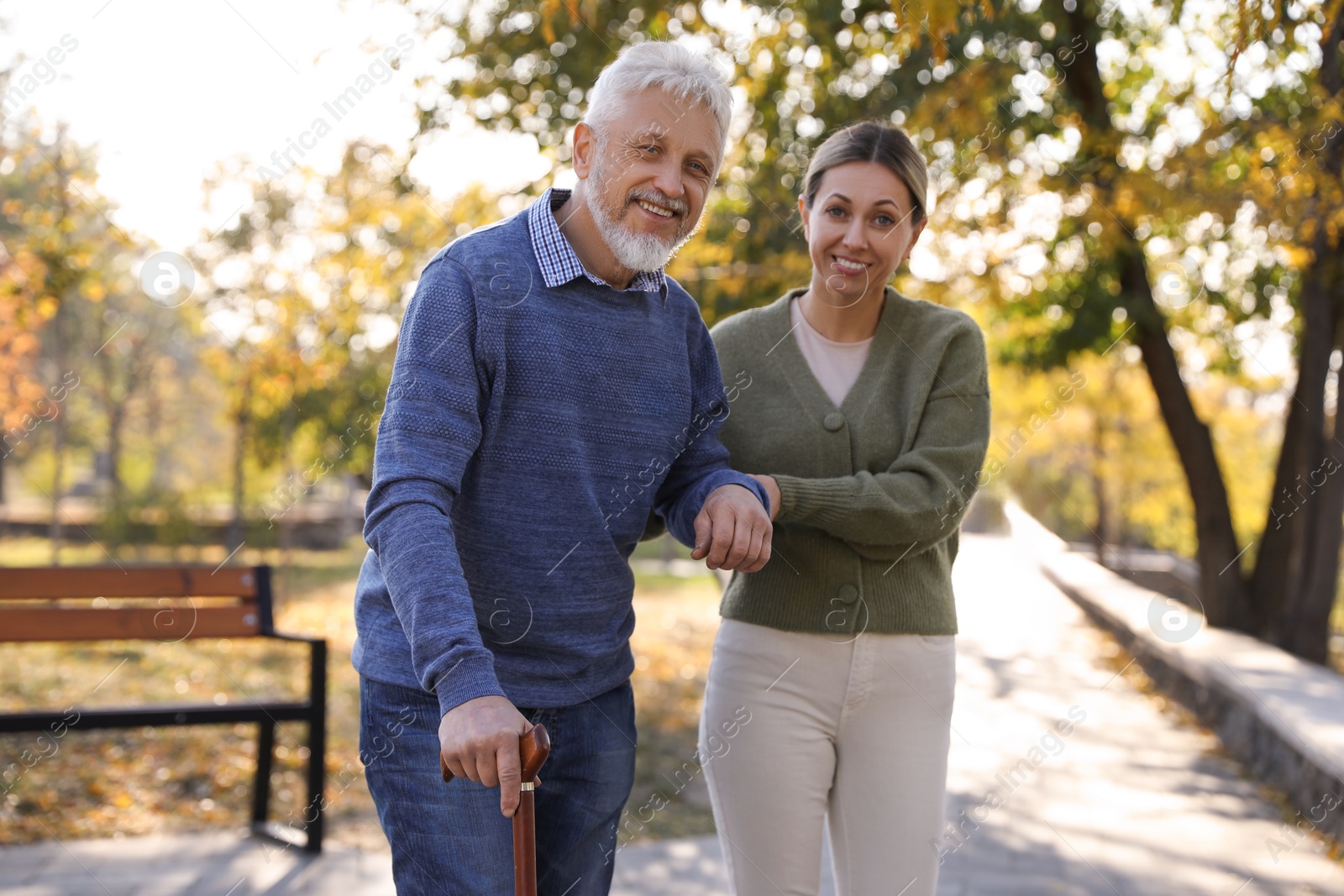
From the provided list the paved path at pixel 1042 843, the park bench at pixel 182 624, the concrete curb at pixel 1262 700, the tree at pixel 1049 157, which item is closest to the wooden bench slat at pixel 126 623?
the park bench at pixel 182 624

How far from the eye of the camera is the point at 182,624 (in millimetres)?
4387

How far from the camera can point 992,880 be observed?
4559 mm

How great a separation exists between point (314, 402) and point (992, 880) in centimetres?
1492

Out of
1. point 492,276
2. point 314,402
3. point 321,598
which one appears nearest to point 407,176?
point 492,276

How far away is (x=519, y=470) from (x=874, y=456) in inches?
32.7

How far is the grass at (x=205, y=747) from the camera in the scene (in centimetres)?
502

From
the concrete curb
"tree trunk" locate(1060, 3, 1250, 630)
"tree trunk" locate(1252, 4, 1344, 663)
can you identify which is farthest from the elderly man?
"tree trunk" locate(1060, 3, 1250, 630)

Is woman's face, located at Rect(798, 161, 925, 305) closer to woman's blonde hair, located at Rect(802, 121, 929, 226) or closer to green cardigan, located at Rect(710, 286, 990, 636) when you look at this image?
woman's blonde hair, located at Rect(802, 121, 929, 226)

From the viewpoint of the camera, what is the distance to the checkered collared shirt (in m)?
2.01

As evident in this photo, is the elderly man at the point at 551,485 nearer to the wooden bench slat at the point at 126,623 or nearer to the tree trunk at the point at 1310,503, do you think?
the wooden bench slat at the point at 126,623

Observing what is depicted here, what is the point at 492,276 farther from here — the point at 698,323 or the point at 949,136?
the point at 949,136

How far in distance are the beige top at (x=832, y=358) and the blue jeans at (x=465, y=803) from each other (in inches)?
33.1

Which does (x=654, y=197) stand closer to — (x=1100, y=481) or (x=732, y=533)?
(x=732, y=533)

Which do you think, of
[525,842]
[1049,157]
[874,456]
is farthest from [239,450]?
[525,842]
